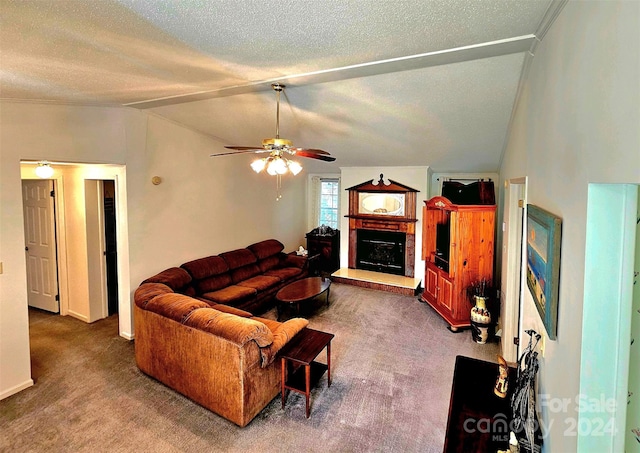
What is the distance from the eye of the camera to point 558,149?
4.90 feet

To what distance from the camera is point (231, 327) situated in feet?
8.82

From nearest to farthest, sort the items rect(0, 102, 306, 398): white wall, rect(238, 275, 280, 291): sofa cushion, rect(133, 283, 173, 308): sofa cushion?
rect(0, 102, 306, 398): white wall
rect(133, 283, 173, 308): sofa cushion
rect(238, 275, 280, 291): sofa cushion

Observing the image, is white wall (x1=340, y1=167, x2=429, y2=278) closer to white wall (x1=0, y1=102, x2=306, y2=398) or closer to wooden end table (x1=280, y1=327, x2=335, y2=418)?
white wall (x1=0, y1=102, x2=306, y2=398)

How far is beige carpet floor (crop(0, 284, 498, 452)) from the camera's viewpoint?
8.36 ft

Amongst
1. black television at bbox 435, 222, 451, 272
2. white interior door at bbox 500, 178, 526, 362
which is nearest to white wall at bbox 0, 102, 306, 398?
black television at bbox 435, 222, 451, 272

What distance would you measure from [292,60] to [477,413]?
2554 mm

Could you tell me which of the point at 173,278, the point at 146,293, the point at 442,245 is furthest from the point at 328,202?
the point at 146,293

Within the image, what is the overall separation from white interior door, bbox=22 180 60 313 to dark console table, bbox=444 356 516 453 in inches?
219

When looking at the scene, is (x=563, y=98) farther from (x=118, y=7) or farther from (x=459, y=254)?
(x=459, y=254)

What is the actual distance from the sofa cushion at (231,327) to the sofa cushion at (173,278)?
1516 mm

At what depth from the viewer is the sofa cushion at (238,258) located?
5324 millimetres

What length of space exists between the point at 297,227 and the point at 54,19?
6.27 meters

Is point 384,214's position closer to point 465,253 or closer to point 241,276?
point 465,253

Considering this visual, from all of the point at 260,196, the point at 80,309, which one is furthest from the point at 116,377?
the point at 260,196
